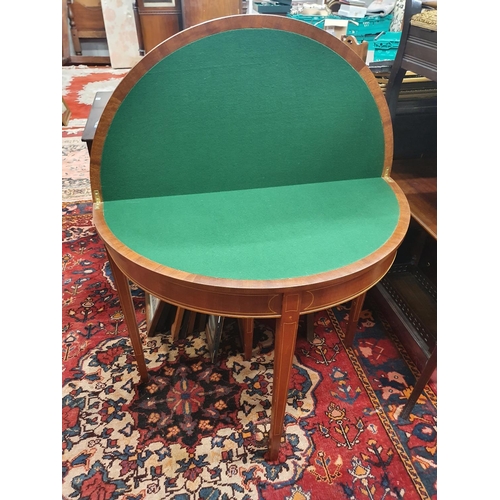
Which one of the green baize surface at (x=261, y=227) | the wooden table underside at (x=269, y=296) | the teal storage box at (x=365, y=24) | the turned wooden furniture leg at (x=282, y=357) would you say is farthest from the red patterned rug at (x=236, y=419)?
the teal storage box at (x=365, y=24)

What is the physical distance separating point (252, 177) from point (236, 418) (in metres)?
0.79

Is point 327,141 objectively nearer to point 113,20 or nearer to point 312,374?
point 312,374

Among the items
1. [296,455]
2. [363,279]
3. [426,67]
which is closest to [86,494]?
[296,455]

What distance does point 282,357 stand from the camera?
3.15 feet

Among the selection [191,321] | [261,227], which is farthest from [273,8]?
[261,227]

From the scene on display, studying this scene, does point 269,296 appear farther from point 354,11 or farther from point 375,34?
point 354,11

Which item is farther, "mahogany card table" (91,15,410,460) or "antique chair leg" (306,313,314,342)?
"antique chair leg" (306,313,314,342)

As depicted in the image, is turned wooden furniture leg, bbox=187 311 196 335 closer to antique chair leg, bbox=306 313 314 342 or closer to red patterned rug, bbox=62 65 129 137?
antique chair leg, bbox=306 313 314 342

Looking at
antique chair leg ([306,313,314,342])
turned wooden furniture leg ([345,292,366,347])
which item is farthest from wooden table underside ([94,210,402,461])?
antique chair leg ([306,313,314,342])

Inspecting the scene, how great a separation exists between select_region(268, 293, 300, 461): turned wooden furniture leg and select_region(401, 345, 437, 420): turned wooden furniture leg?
1.54 feet

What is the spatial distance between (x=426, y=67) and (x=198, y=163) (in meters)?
0.77

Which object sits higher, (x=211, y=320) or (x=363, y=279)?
(x=363, y=279)

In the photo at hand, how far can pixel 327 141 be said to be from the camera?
1145mm

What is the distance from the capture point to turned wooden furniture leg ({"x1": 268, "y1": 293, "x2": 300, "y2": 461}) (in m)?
0.86
